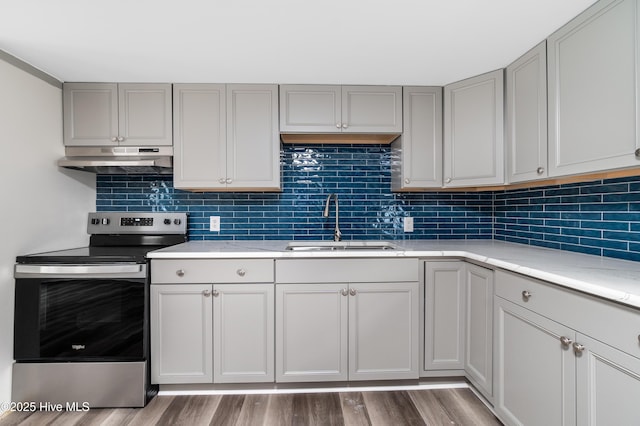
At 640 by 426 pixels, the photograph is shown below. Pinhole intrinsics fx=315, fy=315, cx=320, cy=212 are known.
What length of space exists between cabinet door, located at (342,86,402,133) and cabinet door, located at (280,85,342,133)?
62 millimetres

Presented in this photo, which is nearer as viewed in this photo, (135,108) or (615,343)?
(615,343)

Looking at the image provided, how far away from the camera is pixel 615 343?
3.33 ft

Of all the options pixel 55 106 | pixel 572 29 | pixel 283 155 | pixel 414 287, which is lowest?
pixel 414 287

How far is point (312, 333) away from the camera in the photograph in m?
1.98

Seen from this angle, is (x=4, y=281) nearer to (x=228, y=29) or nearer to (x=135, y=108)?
(x=135, y=108)

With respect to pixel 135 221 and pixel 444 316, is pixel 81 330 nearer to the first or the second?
pixel 135 221

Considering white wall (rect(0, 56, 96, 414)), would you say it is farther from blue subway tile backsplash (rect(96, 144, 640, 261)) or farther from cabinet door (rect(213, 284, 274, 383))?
cabinet door (rect(213, 284, 274, 383))

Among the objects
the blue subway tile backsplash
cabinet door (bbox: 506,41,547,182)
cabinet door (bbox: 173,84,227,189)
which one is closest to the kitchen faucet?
the blue subway tile backsplash

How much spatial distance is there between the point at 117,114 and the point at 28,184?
0.69m

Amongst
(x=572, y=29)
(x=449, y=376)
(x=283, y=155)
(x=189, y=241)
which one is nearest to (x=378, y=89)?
(x=283, y=155)

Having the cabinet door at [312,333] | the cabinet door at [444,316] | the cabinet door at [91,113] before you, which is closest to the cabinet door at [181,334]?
the cabinet door at [312,333]

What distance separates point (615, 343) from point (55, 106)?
10.4 feet

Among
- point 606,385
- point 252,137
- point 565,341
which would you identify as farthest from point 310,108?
point 606,385

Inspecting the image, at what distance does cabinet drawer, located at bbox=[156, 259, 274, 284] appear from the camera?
195 centimetres
